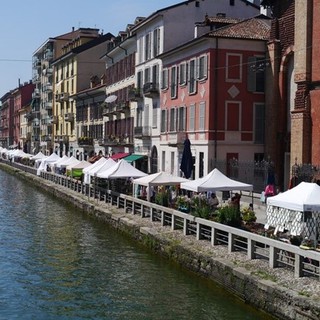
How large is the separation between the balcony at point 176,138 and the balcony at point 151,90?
4739 mm

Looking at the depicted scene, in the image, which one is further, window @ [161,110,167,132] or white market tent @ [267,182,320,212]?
window @ [161,110,167,132]

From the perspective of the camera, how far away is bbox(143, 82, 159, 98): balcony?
4641 cm

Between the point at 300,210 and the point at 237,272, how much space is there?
2.08 meters

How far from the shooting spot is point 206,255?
57.7ft

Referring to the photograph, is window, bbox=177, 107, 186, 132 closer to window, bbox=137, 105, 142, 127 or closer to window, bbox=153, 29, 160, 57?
window, bbox=153, 29, 160, 57

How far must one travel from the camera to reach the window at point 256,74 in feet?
124

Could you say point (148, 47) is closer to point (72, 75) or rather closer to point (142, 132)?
point (142, 132)

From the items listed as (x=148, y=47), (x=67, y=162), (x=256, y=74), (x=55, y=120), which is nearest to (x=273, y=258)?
(x=256, y=74)

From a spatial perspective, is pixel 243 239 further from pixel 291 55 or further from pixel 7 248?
pixel 291 55

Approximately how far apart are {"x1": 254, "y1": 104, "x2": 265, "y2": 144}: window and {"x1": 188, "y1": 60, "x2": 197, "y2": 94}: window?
406cm

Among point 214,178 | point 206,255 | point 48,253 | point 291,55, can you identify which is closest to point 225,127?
point 291,55

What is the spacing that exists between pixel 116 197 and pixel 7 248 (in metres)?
10.0

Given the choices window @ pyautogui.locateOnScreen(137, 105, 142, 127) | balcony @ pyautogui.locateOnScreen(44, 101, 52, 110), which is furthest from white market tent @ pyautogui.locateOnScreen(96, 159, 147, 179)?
balcony @ pyautogui.locateOnScreen(44, 101, 52, 110)

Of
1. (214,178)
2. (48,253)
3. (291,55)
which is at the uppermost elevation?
(291,55)
